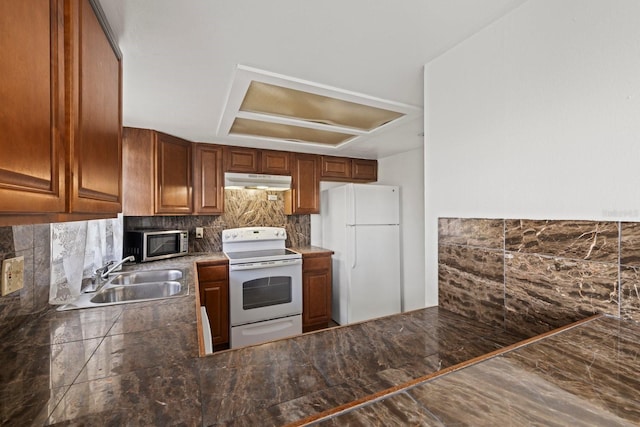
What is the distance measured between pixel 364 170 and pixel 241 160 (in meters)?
1.64

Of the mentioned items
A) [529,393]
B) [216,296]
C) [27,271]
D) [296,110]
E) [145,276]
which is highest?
[296,110]

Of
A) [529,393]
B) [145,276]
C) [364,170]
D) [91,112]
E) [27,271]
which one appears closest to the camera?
[529,393]

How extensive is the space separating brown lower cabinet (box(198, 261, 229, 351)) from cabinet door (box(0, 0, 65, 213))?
2.09m

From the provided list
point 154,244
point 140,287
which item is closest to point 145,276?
point 140,287

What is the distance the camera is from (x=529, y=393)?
0.55 m

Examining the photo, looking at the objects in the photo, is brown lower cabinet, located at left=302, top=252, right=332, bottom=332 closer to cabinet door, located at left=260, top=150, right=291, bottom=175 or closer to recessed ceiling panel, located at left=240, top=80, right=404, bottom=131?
cabinet door, located at left=260, top=150, right=291, bottom=175

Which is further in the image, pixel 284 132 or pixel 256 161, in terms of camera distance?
pixel 256 161

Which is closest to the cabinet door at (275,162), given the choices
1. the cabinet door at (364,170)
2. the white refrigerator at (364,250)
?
the white refrigerator at (364,250)

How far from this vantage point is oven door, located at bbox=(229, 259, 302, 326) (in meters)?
2.75

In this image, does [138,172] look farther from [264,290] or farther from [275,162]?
[264,290]

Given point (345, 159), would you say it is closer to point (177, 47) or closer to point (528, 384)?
point (177, 47)

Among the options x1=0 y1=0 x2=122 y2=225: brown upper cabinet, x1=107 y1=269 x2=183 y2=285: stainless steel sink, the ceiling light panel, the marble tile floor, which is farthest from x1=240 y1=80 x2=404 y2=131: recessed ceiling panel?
the marble tile floor

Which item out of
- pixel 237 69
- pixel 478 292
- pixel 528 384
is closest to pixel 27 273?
pixel 237 69

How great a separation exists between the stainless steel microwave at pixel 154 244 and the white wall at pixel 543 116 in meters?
2.49
